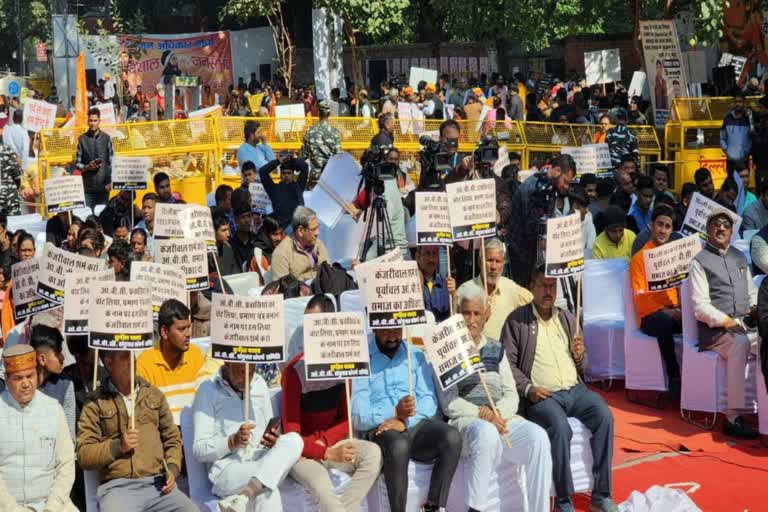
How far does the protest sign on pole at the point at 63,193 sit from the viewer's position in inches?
541

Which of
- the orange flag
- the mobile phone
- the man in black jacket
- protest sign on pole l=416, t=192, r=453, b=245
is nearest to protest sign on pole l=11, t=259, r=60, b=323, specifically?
the mobile phone

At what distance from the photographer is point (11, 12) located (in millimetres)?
54969

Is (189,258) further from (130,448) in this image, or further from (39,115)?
(39,115)

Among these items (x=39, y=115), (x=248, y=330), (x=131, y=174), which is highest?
(x=39, y=115)

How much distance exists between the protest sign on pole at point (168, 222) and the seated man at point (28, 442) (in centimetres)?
423

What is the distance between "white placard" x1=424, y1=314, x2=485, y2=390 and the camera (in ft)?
26.8

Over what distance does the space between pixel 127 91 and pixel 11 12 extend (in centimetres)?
1981

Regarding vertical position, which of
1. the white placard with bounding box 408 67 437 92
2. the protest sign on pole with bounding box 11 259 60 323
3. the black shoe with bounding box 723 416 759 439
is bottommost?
the black shoe with bounding box 723 416 759 439

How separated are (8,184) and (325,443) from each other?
35.3 ft

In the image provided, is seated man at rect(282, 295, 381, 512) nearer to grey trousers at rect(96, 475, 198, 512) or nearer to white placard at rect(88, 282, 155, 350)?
grey trousers at rect(96, 475, 198, 512)

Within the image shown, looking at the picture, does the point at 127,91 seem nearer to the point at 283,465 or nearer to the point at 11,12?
the point at 11,12

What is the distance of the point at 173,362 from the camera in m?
8.67

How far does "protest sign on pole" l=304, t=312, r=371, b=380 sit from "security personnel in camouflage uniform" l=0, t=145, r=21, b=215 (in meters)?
9.93

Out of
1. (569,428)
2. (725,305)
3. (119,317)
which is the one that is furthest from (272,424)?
(725,305)
